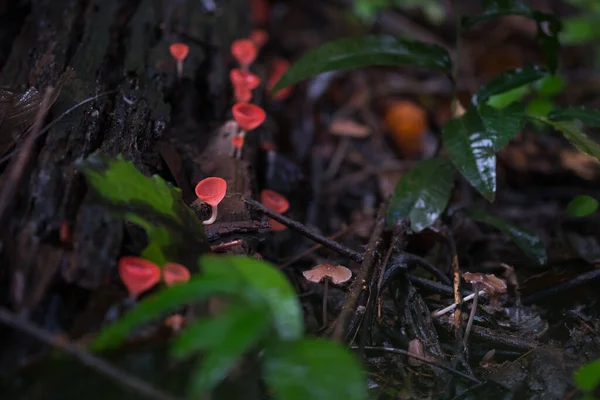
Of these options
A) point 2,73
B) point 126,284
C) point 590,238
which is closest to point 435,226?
point 590,238

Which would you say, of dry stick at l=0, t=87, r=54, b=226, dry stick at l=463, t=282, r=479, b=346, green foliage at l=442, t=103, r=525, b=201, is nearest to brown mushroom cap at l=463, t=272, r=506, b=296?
dry stick at l=463, t=282, r=479, b=346

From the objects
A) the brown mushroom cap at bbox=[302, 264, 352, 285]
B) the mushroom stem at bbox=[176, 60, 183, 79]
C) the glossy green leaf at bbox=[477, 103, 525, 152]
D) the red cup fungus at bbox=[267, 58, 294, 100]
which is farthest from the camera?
the red cup fungus at bbox=[267, 58, 294, 100]

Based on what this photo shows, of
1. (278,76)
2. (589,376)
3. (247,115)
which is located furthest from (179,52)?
(589,376)

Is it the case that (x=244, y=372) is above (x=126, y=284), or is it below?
below

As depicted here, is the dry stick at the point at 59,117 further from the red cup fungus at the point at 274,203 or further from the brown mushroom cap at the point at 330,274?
the brown mushroom cap at the point at 330,274

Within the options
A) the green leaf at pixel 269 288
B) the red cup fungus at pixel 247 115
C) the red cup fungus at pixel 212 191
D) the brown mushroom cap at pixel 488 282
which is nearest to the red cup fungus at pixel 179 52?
the red cup fungus at pixel 247 115

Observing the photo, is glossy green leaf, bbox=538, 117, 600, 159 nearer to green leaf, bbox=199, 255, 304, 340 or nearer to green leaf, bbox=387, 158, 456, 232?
green leaf, bbox=387, 158, 456, 232

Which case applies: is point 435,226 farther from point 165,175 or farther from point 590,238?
point 165,175
